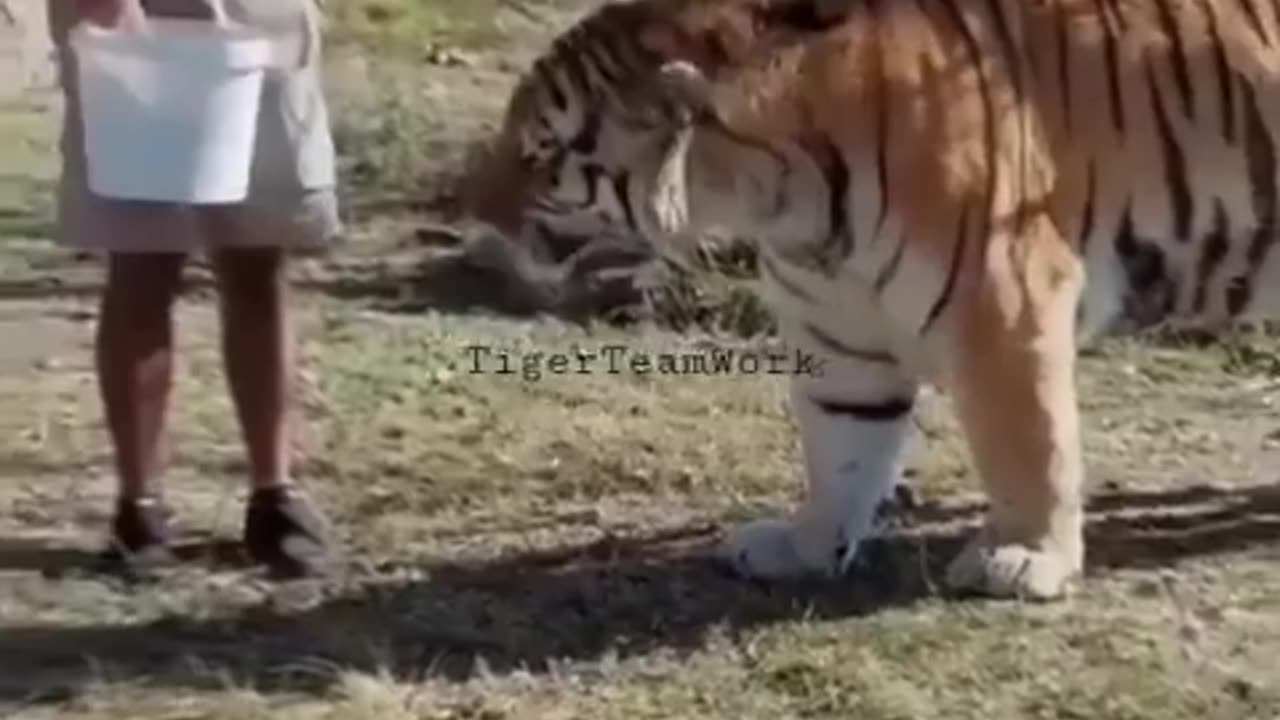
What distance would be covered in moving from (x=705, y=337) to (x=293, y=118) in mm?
1699

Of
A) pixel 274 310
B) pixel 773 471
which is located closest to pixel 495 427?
pixel 773 471

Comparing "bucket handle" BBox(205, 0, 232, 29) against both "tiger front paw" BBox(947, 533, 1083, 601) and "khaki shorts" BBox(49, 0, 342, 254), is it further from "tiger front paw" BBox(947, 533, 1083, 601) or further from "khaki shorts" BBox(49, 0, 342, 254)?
"tiger front paw" BBox(947, 533, 1083, 601)

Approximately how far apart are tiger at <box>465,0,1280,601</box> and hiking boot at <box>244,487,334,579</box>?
1.67 feet

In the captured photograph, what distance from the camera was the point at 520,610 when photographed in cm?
400

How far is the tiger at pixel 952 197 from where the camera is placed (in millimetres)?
3844

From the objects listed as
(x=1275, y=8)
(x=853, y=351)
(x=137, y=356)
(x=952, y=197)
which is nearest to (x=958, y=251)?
(x=952, y=197)

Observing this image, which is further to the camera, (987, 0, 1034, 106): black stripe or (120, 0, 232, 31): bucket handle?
(987, 0, 1034, 106): black stripe

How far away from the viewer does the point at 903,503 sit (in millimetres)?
4473

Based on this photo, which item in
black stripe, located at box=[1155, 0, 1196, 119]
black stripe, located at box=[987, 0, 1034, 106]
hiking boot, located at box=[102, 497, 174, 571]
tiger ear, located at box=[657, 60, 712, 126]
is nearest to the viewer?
tiger ear, located at box=[657, 60, 712, 126]

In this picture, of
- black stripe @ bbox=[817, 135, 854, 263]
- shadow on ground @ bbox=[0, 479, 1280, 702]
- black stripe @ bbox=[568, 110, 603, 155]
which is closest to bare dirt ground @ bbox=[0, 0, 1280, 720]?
shadow on ground @ bbox=[0, 479, 1280, 702]

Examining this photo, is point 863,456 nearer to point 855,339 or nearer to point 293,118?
point 855,339

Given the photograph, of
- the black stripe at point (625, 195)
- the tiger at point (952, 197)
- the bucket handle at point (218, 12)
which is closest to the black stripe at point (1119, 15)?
the tiger at point (952, 197)

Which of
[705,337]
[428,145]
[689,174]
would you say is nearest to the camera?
[689,174]

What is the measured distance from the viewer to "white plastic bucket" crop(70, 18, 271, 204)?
373 cm
